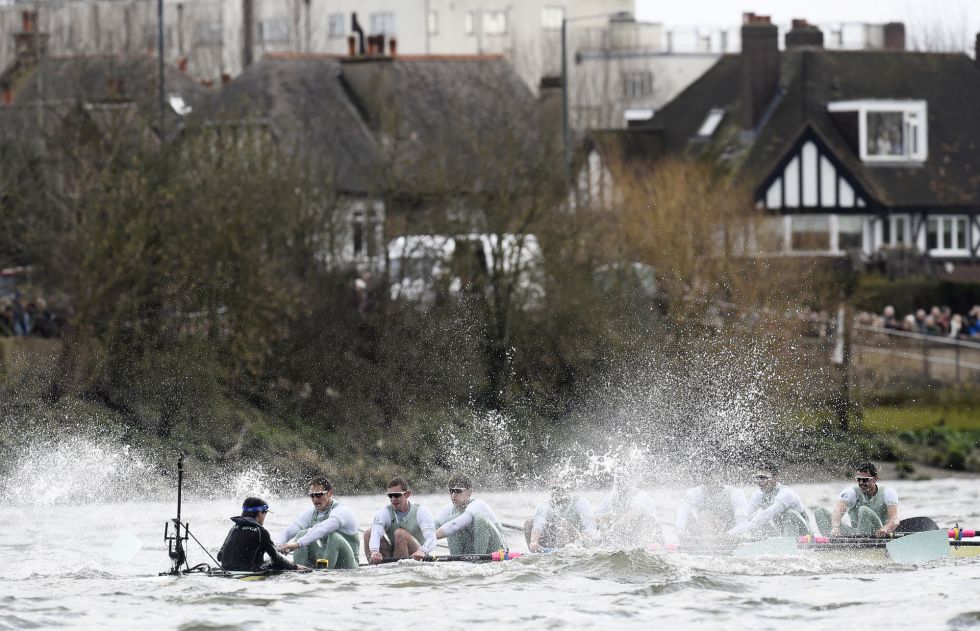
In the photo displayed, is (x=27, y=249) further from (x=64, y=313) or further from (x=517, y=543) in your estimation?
(x=517, y=543)

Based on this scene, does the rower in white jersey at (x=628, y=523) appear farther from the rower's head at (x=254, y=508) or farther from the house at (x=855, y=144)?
the house at (x=855, y=144)

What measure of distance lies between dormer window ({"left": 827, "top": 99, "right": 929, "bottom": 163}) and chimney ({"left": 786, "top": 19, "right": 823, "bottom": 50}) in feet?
16.1

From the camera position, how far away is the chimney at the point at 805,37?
5825 centimetres

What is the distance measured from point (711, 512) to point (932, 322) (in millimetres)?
18339

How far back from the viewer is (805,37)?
5834cm

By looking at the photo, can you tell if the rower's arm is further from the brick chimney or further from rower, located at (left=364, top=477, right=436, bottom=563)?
the brick chimney

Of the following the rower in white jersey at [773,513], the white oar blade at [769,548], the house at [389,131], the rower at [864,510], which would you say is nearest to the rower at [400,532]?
the white oar blade at [769,548]

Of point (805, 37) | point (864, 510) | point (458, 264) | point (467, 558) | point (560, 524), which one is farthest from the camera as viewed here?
point (805, 37)

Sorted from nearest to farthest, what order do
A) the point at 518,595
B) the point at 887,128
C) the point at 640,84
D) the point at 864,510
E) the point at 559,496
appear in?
the point at 518,595 → the point at 559,496 → the point at 864,510 → the point at 887,128 → the point at 640,84

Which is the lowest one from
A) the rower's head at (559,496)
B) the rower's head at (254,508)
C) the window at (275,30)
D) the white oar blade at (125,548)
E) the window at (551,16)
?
the white oar blade at (125,548)

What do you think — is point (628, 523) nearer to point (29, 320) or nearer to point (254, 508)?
point (254, 508)

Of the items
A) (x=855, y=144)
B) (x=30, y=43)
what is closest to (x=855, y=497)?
(x=855, y=144)

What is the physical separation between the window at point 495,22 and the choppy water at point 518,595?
2390 inches

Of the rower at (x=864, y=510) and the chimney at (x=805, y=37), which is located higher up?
the chimney at (x=805, y=37)
